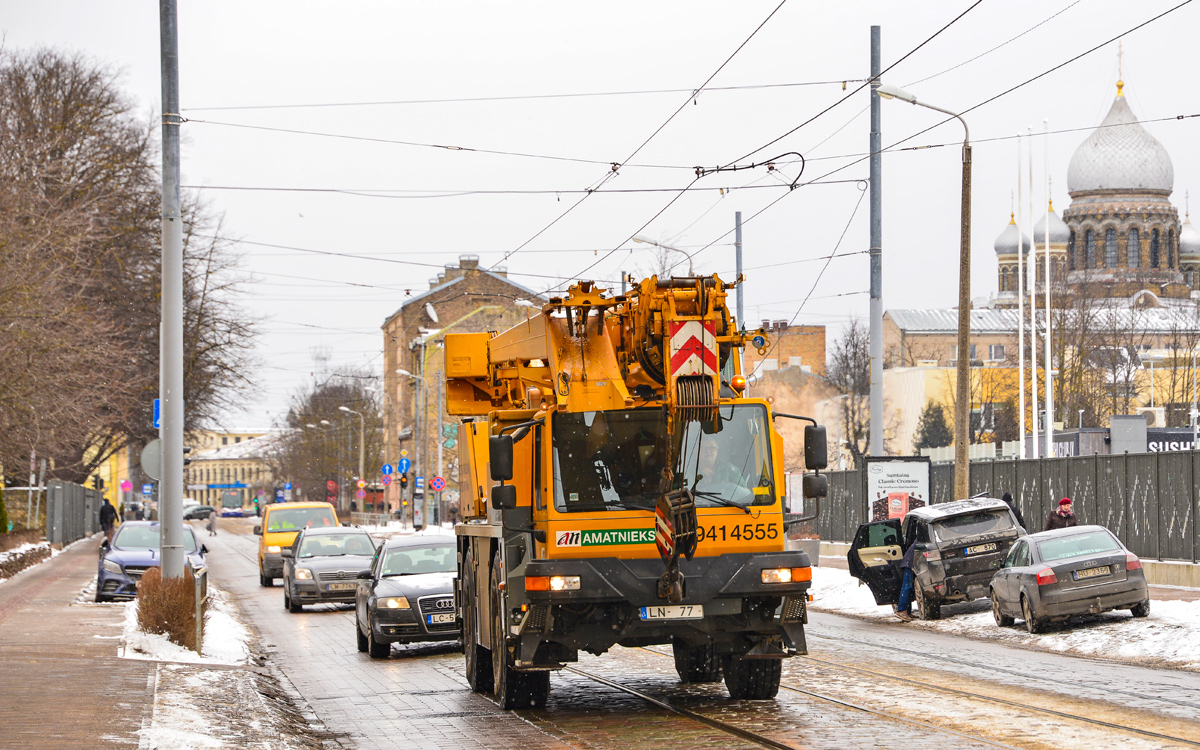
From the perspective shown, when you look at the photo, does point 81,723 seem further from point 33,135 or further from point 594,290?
point 33,135

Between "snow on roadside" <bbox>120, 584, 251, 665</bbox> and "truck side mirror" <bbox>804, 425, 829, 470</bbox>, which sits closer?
"truck side mirror" <bbox>804, 425, 829, 470</bbox>

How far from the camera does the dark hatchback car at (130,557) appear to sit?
26703 millimetres

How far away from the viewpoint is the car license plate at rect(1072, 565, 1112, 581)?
61.0ft

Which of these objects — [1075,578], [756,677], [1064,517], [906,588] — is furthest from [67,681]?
[1064,517]

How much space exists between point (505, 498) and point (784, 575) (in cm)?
219

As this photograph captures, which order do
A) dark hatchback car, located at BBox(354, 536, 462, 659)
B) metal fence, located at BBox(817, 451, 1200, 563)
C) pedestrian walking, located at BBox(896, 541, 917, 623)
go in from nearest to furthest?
dark hatchback car, located at BBox(354, 536, 462, 659)
pedestrian walking, located at BBox(896, 541, 917, 623)
metal fence, located at BBox(817, 451, 1200, 563)

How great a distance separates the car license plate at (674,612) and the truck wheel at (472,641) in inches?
93.2

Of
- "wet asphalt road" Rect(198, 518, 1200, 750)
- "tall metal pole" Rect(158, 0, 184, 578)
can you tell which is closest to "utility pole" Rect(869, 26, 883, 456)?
"wet asphalt road" Rect(198, 518, 1200, 750)

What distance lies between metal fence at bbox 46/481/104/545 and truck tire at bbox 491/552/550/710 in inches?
1513

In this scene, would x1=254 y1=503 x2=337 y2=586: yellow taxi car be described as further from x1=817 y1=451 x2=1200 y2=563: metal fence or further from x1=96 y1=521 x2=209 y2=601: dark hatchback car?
x1=817 y1=451 x2=1200 y2=563: metal fence

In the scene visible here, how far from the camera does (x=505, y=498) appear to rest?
11438 millimetres

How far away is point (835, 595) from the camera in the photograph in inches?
1085

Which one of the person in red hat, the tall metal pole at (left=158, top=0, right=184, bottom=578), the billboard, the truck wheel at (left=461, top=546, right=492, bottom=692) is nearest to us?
the truck wheel at (left=461, top=546, right=492, bottom=692)

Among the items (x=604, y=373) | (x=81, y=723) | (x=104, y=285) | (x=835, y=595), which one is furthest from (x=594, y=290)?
(x=104, y=285)
